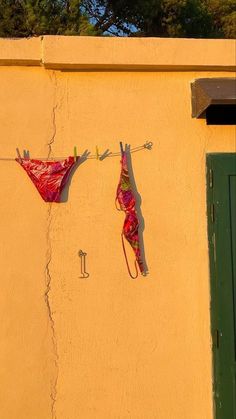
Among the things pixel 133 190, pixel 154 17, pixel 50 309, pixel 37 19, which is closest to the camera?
pixel 50 309

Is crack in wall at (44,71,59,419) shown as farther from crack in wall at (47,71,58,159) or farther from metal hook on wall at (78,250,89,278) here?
metal hook on wall at (78,250,89,278)

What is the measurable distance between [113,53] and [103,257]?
1.49 metres

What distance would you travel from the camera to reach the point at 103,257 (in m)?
3.71

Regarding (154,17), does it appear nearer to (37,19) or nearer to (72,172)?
(37,19)

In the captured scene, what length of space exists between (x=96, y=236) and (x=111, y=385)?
1.06m

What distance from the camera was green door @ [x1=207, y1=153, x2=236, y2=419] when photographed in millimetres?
3643

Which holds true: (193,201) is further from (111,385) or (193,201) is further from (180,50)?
(111,385)

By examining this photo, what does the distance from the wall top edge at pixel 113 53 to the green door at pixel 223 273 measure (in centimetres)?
74

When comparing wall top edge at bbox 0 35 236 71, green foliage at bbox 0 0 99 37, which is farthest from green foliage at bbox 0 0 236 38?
wall top edge at bbox 0 35 236 71

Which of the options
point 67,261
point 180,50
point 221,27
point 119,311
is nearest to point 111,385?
point 119,311

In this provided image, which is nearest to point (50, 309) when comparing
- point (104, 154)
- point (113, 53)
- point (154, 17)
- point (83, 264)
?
point (83, 264)

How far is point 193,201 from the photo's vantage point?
3799 millimetres

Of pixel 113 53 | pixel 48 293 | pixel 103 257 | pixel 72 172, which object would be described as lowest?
pixel 48 293

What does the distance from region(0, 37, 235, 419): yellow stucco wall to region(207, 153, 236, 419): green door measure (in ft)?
0.21
